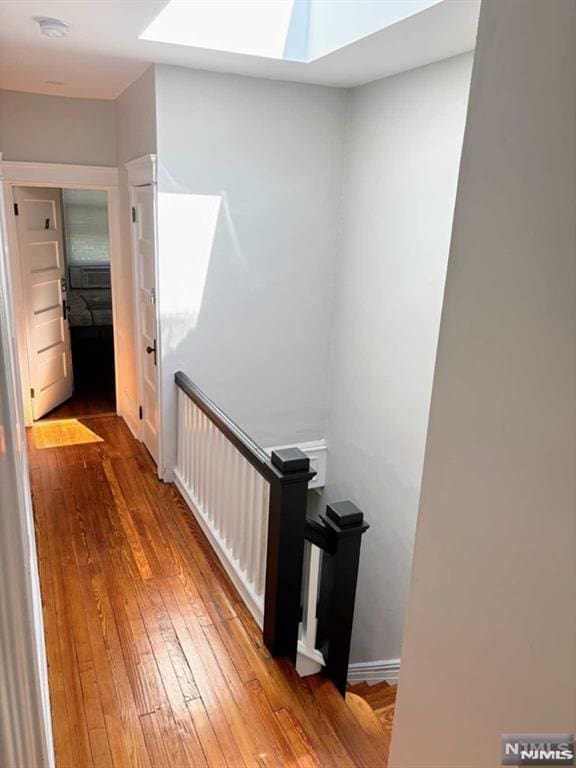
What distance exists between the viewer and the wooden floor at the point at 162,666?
2.07 metres

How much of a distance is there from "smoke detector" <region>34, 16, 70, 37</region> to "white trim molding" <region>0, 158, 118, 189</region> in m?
1.73

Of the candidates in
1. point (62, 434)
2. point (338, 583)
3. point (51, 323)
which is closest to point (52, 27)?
point (338, 583)

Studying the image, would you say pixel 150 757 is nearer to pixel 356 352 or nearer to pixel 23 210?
pixel 356 352

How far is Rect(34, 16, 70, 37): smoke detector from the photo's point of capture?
2.66 m

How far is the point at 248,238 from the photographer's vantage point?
3.96 m

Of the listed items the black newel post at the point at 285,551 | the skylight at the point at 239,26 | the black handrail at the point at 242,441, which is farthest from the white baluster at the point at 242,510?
the skylight at the point at 239,26

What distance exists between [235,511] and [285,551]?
0.66 meters

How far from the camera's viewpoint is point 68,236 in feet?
28.4

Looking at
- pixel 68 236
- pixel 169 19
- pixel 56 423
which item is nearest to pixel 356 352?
pixel 169 19

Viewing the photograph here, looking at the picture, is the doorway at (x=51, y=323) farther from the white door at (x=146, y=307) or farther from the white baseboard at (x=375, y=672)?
the white baseboard at (x=375, y=672)

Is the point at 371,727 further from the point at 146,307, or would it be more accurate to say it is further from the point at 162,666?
the point at 146,307

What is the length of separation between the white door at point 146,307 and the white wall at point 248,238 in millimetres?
200

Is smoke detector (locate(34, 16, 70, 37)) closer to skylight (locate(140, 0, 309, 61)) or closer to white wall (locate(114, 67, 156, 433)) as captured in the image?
skylight (locate(140, 0, 309, 61))

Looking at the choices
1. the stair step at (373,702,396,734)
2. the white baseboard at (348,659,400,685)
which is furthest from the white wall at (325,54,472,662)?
the stair step at (373,702,396,734)
